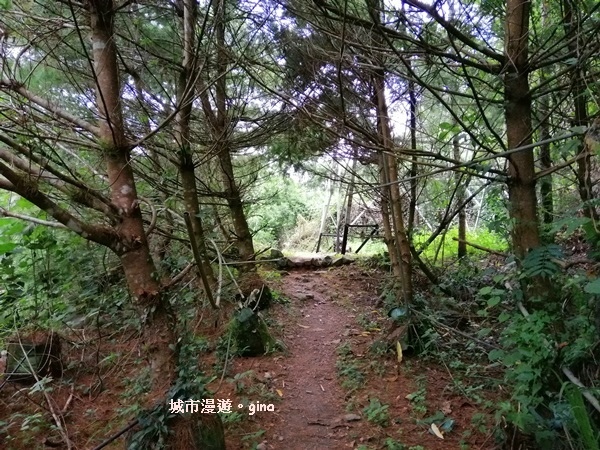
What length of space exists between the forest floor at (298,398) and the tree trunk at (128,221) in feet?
1.01

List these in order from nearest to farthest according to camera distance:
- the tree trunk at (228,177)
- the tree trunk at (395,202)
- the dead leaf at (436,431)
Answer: the dead leaf at (436,431) < the tree trunk at (395,202) < the tree trunk at (228,177)

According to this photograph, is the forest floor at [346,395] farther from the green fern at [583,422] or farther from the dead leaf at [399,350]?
the green fern at [583,422]

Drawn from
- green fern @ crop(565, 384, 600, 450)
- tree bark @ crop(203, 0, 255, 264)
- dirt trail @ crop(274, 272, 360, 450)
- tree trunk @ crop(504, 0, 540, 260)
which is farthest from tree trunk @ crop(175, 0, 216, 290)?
green fern @ crop(565, 384, 600, 450)

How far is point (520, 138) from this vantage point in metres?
2.34

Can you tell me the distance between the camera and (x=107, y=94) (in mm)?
2676

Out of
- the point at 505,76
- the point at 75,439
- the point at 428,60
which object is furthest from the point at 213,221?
the point at 505,76

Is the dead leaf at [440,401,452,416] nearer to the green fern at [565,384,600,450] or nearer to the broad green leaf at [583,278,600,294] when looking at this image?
the green fern at [565,384,600,450]

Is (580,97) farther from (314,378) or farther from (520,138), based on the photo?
(314,378)

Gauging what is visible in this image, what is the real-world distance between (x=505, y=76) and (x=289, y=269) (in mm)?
7372

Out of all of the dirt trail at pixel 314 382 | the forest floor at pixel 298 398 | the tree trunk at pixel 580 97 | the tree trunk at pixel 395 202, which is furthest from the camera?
the tree trunk at pixel 395 202

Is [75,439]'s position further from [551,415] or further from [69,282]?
[551,415]

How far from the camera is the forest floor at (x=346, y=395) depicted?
309cm

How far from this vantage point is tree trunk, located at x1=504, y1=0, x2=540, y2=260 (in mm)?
2230

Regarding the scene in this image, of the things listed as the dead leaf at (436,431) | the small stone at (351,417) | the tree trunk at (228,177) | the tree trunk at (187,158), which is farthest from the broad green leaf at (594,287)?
the tree trunk at (228,177)
